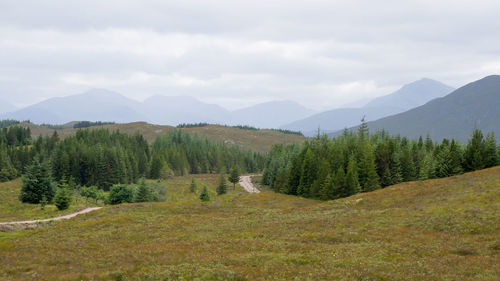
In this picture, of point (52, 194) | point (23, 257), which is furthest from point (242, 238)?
point (52, 194)

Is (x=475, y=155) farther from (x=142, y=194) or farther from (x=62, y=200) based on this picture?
(x=62, y=200)

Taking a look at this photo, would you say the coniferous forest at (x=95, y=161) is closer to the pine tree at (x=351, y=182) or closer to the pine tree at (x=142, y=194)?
the pine tree at (x=142, y=194)

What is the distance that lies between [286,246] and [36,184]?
7151 cm

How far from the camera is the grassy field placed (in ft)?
67.9

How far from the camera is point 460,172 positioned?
77.1 metres

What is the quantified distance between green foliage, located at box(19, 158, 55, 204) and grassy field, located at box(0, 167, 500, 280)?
2983 centimetres

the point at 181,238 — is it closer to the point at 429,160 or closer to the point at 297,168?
the point at 297,168

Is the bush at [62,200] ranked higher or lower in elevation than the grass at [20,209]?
higher

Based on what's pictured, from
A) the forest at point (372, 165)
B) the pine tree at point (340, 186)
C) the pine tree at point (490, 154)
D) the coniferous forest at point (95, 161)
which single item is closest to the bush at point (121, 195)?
the coniferous forest at point (95, 161)

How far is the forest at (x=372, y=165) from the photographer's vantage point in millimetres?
77188

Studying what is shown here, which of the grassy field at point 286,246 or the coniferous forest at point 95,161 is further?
the coniferous forest at point 95,161

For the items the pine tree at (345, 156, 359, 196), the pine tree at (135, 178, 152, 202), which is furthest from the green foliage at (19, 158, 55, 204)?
the pine tree at (345, 156, 359, 196)

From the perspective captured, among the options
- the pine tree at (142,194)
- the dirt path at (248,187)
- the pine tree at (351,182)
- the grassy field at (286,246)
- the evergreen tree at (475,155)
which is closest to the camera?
the grassy field at (286,246)

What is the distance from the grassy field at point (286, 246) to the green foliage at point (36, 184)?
97.9 feet
